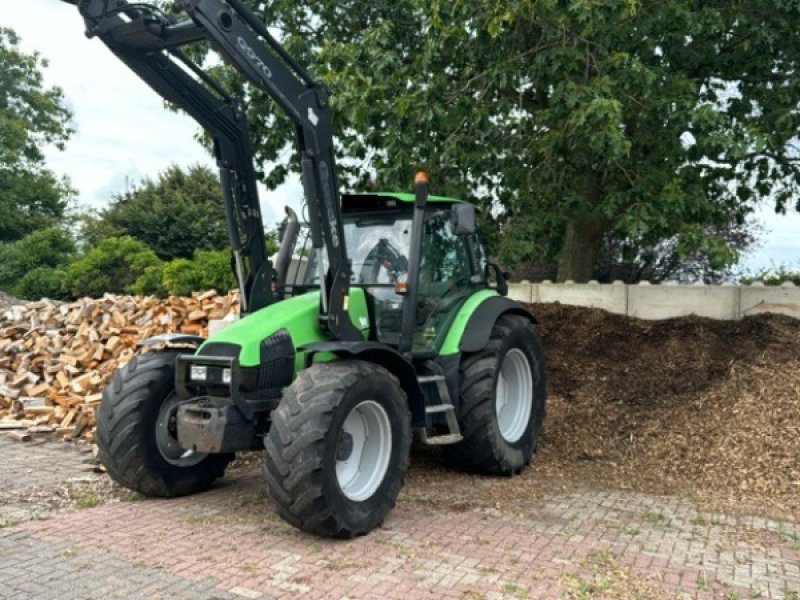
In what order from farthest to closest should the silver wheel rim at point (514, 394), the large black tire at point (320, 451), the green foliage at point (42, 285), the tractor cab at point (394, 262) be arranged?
the green foliage at point (42, 285) < the silver wheel rim at point (514, 394) < the tractor cab at point (394, 262) < the large black tire at point (320, 451)

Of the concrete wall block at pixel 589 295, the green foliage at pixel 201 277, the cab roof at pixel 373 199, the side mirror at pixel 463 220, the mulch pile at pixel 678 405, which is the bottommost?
the mulch pile at pixel 678 405

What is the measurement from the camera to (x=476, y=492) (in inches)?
238

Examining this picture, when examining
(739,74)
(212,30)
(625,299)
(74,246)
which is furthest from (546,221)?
(74,246)

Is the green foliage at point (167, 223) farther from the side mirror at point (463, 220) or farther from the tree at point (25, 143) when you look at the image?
the side mirror at point (463, 220)

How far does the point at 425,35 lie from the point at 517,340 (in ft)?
14.3

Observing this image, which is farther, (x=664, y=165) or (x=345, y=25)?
(x=345, y=25)

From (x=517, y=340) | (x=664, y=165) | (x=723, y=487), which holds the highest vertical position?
(x=664, y=165)

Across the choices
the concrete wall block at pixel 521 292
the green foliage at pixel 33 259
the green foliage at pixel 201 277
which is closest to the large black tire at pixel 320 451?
the concrete wall block at pixel 521 292

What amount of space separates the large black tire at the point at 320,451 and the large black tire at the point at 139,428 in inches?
51.2

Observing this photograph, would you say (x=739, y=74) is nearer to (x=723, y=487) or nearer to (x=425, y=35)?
(x=425, y=35)

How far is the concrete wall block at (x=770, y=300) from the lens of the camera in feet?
30.7

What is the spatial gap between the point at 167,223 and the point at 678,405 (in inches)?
955

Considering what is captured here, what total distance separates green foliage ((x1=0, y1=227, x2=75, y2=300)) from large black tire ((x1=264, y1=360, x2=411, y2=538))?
17.1 m

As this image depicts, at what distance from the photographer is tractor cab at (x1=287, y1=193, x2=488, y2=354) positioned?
6.12 m
